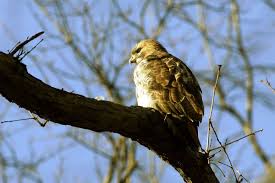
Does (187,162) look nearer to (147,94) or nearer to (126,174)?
(147,94)

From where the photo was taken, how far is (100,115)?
4.77 meters

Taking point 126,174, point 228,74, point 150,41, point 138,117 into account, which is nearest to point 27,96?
point 138,117

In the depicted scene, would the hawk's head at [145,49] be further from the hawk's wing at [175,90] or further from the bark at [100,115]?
the bark at [100,115]

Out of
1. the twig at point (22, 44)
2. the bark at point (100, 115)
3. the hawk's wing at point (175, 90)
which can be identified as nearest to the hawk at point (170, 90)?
the hawk's wing at point (175, 90)

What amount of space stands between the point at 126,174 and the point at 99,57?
90.8 inches

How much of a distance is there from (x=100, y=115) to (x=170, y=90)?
3.93 feet

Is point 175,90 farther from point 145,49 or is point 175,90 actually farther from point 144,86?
point 145,49

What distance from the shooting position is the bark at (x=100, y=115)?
4.38 m

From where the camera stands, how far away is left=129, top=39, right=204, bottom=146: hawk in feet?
18.2

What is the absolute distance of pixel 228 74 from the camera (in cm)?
1393

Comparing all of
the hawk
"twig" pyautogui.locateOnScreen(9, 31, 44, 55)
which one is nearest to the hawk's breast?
the hawk

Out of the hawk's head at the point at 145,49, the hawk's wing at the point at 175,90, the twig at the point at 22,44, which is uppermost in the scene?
the hawk's head at the point at 145,49

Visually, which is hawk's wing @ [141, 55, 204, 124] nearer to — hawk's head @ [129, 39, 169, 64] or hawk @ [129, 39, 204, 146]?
hawk @ [129, 39, 204, 146]

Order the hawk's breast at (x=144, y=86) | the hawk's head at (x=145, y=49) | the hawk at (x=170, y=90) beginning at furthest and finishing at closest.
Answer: the hawk's head at (x=145, y=49)
the hawk's breast at (x=144, y=86)
the hawk at (x=170, y=90)
